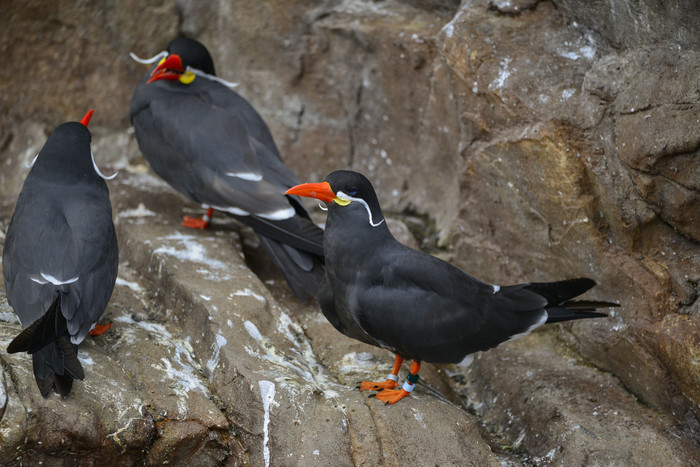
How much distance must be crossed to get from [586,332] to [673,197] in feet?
3.31

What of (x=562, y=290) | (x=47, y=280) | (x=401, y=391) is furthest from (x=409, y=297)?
(x=47, y=280)

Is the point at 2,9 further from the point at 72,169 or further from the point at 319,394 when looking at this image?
the point at 319,394

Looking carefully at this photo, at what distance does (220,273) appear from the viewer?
464 centimetres

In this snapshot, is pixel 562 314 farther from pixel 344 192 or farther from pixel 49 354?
pixel 49 354

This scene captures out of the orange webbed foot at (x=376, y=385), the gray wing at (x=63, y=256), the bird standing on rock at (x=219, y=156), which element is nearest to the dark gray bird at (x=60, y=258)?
the gray wing at (x=63, y=256)

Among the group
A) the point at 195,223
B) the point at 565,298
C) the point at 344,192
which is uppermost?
the point at 344,192

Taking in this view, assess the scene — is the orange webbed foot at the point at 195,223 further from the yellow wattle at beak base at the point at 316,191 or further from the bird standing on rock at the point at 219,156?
the yellow wattle at beak base at the point at 316,191

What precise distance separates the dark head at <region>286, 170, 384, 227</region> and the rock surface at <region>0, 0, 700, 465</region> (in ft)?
2.81

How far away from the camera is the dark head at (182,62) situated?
5.35 meters

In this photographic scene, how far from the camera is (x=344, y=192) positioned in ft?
12.4

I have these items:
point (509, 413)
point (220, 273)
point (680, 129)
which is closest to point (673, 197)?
point (680, 129)

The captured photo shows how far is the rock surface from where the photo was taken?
3602mm

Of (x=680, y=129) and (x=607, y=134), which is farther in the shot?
(x=607, y=134)

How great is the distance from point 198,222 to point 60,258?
1557 millimetres
